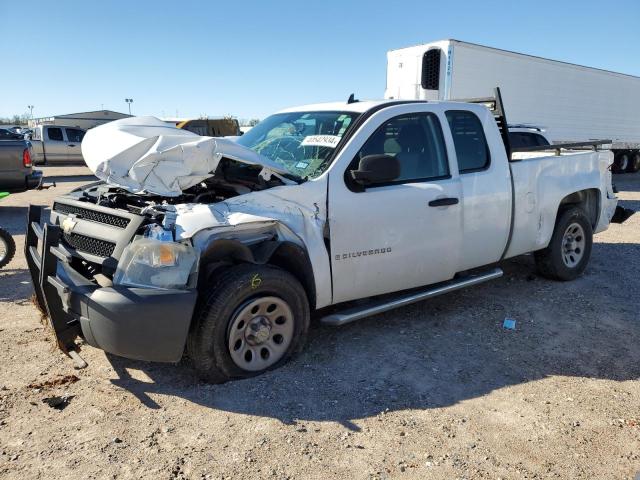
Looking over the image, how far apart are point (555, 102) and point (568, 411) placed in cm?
1699

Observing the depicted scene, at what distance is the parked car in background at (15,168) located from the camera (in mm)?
10141

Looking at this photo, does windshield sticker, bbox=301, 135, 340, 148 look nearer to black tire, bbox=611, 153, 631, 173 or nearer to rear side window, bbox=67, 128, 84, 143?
rear side window, bbox=67, 128, 84, 143

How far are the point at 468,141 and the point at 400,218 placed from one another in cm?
127

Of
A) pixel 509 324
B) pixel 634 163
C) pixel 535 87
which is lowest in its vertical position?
pixel 634 163

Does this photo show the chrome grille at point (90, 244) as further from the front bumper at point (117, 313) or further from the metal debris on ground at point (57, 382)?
the metal debris on ground at point (57, 382)

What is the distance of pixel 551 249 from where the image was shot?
232 inches

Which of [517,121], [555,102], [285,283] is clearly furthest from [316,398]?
[555,102]

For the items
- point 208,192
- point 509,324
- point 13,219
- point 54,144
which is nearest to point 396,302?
point 509,324

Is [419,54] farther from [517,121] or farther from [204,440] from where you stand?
[204,440]

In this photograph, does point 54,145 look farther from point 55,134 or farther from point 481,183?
point 481,183

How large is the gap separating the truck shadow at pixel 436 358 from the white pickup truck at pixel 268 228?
0.91 feet

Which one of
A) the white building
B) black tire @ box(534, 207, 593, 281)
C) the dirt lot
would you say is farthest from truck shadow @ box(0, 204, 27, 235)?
the white building

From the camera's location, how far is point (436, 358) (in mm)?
4121

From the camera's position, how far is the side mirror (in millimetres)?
3826
